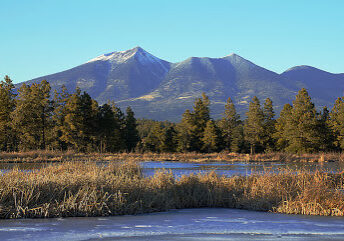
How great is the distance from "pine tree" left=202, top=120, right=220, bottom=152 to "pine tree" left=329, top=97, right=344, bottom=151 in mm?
17353

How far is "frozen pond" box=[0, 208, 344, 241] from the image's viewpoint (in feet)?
33.0

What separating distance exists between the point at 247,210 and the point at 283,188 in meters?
1.46

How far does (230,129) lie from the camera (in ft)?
247

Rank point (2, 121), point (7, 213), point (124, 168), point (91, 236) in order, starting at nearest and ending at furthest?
1. point (91, 236)
2. point (7, 213)
3. point (124, 168)
4. point (2, 121)

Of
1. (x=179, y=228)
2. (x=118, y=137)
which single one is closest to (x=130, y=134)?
(x=118, y=137)

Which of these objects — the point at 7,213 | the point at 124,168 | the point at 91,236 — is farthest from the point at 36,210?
the point at 124,168

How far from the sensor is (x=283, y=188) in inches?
589

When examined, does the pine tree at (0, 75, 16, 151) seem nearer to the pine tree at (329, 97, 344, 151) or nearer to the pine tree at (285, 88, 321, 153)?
the pine tree at (285, 88, 321, 153)

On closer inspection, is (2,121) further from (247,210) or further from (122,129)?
(247,210)

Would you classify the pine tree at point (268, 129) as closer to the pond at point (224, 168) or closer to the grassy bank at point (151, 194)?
the pond at point (224, 168)

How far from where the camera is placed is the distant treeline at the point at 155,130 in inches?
2348

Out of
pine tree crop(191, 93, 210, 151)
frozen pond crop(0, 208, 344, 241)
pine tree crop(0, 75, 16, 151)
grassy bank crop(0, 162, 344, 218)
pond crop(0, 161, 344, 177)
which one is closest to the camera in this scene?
frozen pond crop(0, 208, 344, 241)

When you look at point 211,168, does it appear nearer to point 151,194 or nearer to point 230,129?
point 151,194

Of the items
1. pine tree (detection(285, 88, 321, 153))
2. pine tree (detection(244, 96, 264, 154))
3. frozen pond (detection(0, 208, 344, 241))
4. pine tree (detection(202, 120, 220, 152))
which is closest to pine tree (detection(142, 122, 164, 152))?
pine tree (detection(202, 120, 220, 152))
